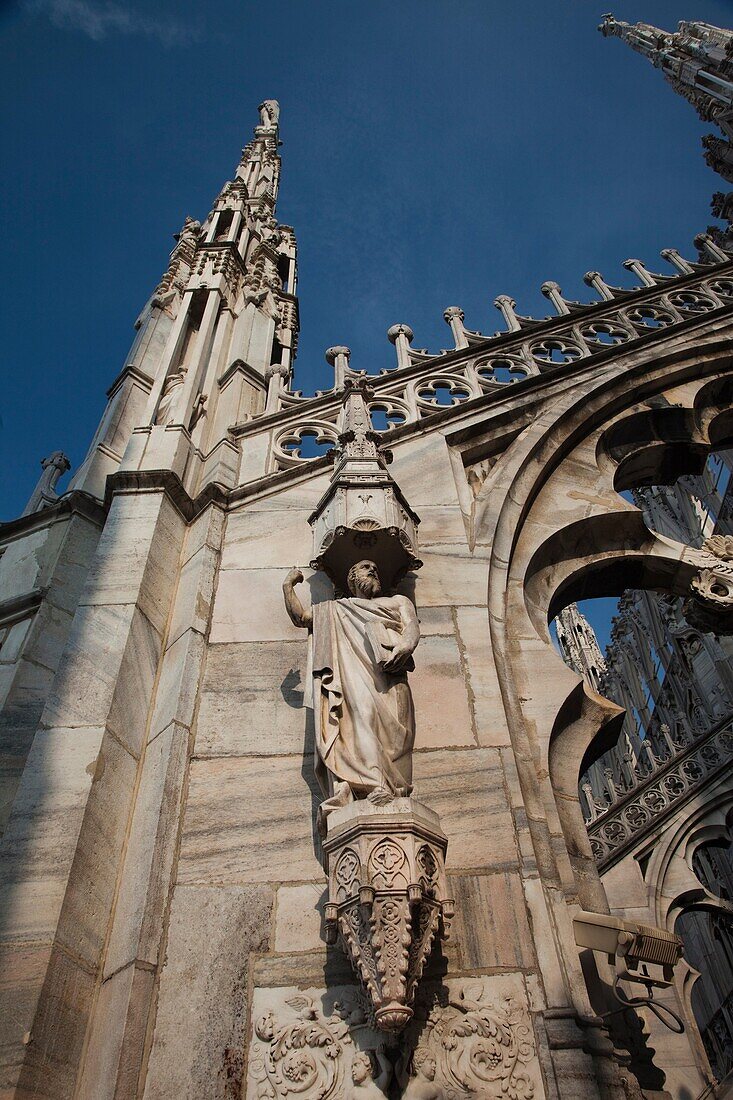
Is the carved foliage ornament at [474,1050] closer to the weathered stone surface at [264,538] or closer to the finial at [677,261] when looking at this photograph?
the weathered stone surface at [264,538]

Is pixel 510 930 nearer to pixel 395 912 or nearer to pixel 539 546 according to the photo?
pixel 395 912

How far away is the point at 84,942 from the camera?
432cm

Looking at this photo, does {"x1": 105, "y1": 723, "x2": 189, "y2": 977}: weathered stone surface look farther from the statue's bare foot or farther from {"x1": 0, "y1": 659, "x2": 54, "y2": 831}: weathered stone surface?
the statue's bare foot

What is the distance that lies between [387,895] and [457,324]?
7.78 m

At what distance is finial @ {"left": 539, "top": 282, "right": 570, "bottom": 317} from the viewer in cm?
1059

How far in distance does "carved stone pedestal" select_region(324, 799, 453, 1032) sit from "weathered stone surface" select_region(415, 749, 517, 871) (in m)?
0.59

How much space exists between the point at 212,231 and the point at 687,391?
275 inches

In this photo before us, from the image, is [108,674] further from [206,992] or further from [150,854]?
[206,992]

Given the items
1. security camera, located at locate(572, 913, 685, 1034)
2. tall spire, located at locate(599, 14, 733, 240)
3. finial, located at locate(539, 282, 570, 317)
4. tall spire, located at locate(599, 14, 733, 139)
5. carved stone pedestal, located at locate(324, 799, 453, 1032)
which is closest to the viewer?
carved stone pedestal, located at locate(324, 799, 453, 1032)

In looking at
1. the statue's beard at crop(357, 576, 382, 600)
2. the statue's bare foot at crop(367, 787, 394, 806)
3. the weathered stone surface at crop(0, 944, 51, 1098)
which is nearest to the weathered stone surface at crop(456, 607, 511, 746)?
the statue's beard at crop(357, 576, 382, 600)

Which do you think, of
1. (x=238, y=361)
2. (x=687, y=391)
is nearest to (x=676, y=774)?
(x=687, y=391)

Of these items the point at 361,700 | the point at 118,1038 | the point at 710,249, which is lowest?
the point at 118,1038

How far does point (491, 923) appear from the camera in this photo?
14.1ft

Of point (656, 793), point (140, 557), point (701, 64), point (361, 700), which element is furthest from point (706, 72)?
point (361, 700)
